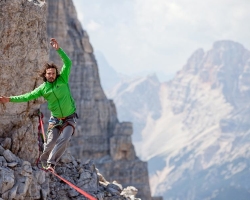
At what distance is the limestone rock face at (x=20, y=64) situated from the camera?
15.8 meters

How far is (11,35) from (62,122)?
3.35m

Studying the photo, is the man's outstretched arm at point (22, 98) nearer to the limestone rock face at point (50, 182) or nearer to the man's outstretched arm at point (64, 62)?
the man's outstretched arm at point (64, 62)

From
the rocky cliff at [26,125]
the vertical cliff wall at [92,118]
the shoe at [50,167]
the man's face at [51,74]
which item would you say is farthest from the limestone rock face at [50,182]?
the vertical cliff wall at [92,118]

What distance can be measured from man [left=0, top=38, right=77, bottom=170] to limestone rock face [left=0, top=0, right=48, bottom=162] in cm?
112

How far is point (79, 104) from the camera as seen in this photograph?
107125 millimetres

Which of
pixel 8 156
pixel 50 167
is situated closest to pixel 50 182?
pixel 50 167

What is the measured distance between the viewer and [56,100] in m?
14.2

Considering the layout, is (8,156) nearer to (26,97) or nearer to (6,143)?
(6,143)

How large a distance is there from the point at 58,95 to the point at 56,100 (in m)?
0.21

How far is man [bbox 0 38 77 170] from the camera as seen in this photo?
45.9 feet

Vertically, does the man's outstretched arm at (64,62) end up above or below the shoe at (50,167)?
above

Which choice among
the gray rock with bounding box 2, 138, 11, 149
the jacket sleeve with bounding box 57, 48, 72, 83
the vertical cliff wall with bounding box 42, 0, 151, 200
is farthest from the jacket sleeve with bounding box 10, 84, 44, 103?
the vertical cliff wall with bounding box 42, 0, 151, 200

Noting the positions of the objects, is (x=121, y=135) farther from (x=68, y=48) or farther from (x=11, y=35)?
(x=11, y=35)

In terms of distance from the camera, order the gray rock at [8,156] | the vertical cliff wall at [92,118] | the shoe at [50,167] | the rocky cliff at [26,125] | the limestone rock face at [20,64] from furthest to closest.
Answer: the vertical cliff wall at [92,118] < the limestone rock face at [20,64] < the shoe at [50,167] < the gray rock at [8,156] < the rocky cliff at [26,125]
